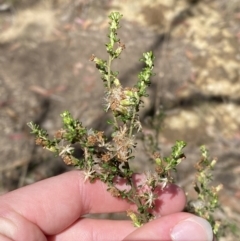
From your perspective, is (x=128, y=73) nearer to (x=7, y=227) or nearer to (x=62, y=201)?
(x=62, y=201)

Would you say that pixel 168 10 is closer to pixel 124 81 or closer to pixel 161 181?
pixel 124 81

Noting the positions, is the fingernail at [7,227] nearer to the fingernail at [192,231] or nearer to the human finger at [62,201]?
the human finger at [62,201]

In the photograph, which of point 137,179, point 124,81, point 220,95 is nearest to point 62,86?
point 124,81

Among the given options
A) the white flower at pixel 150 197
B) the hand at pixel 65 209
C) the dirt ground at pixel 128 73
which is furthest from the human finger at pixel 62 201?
the dirt ground at pixel 128 73

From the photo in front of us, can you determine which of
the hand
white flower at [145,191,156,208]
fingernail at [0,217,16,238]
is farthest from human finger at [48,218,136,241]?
white flower at [145,191,156,208]

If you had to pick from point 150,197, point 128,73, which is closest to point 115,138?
point 150,197
